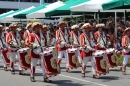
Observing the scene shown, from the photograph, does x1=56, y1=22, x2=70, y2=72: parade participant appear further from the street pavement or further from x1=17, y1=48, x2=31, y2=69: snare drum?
x1=17, y1=48, x2=31, y2=69: snare drum

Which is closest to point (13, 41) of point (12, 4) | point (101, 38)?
point (101, 38)

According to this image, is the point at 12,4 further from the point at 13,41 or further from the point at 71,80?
the point at 71,80

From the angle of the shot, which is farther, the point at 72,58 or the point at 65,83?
the point at 72,58

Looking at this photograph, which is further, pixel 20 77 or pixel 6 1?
pixel 6 1

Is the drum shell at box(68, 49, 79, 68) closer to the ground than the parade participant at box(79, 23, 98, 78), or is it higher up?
closer to the ground

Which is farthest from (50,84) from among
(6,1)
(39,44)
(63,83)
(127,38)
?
(6,1)

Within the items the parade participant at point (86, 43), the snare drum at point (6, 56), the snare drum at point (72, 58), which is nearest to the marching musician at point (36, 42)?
the parade participant at point (86, 43)

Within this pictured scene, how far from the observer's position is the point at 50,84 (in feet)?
34.6

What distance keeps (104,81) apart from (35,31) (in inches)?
106

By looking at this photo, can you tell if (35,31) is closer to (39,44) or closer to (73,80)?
(39,44)

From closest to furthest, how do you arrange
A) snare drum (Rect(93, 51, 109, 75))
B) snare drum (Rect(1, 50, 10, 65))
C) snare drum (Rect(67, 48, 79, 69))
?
snare drum (Rect(93, 51, 109, 75)) < snare drum (Rect(67, 48, 79, 69)) < snare drum (Rect(1, 50, 10, 65))

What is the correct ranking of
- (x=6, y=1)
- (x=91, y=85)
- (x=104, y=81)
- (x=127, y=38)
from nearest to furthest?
(x=91, y=85) < (x=104, y=81) < (x=127, y=38) < (x=6, y=1)

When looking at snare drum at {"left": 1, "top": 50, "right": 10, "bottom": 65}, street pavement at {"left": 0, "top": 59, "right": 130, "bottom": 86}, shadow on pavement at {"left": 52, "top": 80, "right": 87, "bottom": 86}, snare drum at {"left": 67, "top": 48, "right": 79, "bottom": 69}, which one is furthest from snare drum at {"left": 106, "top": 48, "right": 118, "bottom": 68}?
snare drum at {"left": 1, "top": 50, "right": 10, "bottom": 65}

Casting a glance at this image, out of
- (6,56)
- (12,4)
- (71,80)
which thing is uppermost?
(12,4)
